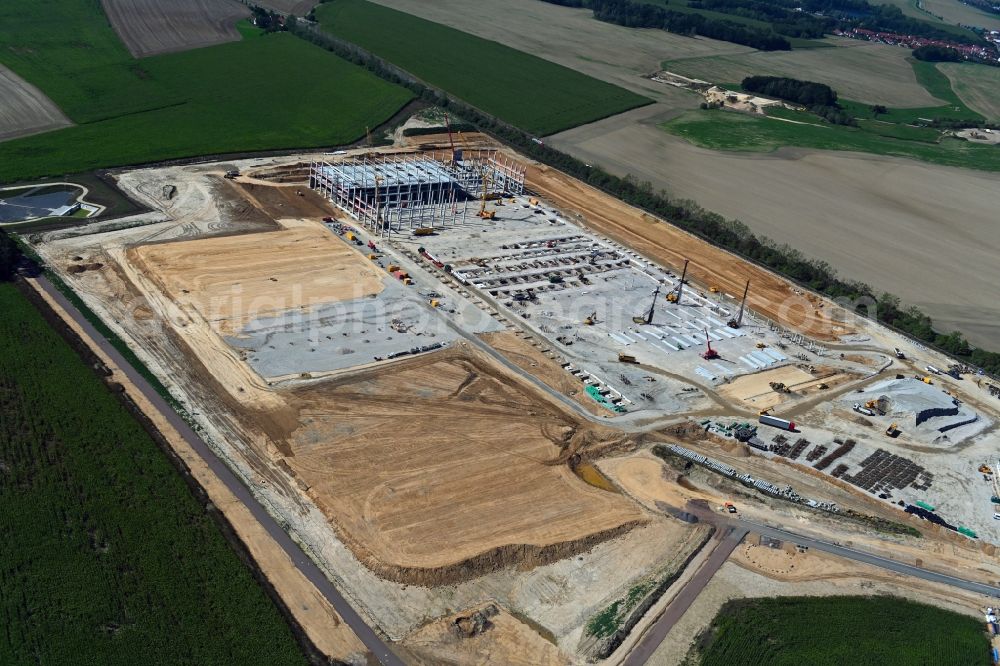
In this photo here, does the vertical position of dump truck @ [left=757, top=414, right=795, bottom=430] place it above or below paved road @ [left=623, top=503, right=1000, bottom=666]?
above

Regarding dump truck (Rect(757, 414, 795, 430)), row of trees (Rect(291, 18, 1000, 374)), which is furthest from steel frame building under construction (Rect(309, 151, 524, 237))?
dump truck (Rect(757, 414, 795, 430))

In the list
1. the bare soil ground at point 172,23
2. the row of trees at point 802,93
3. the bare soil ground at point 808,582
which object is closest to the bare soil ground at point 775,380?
the bare soil ground at point 808,582

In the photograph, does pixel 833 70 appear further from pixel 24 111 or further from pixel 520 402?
pixel 24 111

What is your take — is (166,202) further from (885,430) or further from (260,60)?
(885,430)

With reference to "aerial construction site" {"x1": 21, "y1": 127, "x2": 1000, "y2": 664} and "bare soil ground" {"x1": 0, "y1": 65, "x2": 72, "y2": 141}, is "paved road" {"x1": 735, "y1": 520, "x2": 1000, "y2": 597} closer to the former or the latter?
"aerial construction site" {"x1": 21, "y1": 127, "x2": 1000, "y2": 664}

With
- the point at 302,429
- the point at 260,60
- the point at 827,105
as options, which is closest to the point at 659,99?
the point at 827,105

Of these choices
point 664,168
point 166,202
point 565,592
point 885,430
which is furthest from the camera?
point 664,168

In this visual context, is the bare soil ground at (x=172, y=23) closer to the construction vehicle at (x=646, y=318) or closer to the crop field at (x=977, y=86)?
the construction vehicle at (x=646, y=318)
